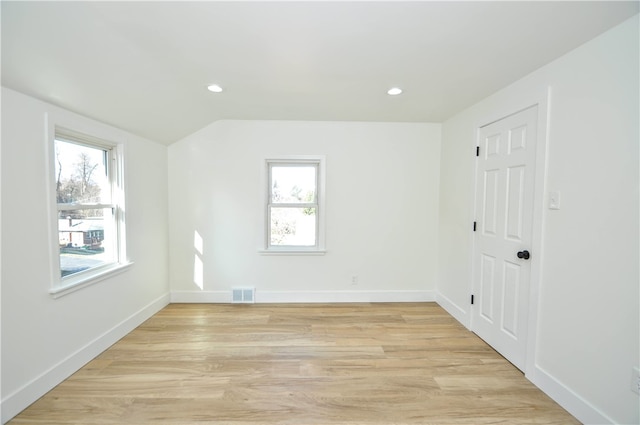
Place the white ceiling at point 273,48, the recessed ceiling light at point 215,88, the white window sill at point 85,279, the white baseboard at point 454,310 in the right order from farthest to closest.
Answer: the white baseboard at point 454,310 → the recessed ceiling light at point 215,88 → the white window sill at point 85,279 → the white ceiling at point 273,48

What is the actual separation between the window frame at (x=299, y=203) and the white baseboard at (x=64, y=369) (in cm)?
156

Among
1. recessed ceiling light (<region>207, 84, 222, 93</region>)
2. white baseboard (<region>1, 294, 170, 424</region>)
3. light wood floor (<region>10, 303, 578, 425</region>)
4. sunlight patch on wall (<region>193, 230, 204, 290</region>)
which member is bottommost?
light wood floor (<region>10, 303, 578, 425</region>)

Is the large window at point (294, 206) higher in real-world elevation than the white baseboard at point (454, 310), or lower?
higher

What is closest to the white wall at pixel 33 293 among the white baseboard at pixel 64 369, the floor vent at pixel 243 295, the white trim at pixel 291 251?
the white baseboard at pixel 64 369

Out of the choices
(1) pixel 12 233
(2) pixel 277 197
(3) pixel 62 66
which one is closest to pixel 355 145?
(2) pixel 277 197

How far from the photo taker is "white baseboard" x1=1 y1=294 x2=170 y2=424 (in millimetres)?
1595

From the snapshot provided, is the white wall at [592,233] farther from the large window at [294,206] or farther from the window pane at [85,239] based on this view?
the window pane at [85,239]

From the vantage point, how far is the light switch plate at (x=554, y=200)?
69.6 inches

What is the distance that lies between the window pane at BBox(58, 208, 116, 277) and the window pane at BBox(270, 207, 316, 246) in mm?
1740

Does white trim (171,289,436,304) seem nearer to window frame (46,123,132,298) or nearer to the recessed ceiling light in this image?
window frame (46,123,132,298)

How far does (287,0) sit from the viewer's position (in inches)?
52.5

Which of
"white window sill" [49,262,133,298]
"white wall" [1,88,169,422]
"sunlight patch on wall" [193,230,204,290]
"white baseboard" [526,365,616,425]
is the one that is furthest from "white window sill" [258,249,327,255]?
"white baseboard" [526,365,616,425]

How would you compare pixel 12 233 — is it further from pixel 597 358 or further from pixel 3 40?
pixel 597 358

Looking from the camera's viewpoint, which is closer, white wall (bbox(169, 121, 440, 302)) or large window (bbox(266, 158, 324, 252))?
white wall (bbox(169, 121, 440, 302))
